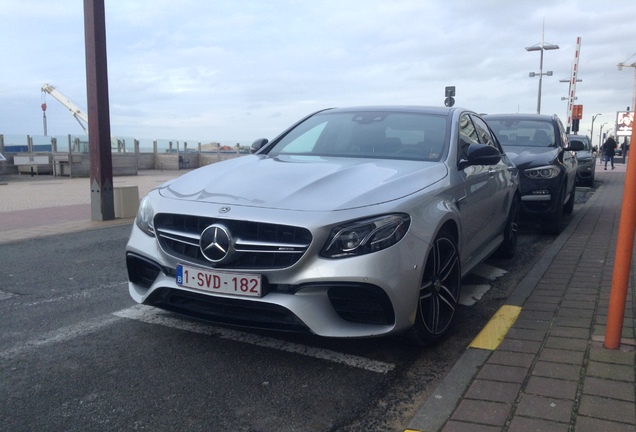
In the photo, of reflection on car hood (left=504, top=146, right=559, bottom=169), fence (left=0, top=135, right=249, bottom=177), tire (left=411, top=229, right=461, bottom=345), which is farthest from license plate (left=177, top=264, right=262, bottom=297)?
fence (left=0, top=135, right=249, bottom=177)

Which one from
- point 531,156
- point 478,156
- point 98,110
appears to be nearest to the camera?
point 478,156

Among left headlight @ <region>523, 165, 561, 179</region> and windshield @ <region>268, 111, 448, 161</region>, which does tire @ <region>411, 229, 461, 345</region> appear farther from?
left headlight @ <region>523, 165, 561, 179</region>

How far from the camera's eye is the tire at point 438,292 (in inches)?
140

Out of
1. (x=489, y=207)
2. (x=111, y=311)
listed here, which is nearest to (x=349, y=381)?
(x=111, y=311)

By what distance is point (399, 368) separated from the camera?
11.5ft

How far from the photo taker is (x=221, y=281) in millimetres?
3270

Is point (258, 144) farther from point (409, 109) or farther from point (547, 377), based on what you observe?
point (547, 377)

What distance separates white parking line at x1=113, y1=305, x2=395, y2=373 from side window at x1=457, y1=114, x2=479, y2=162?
1809mm

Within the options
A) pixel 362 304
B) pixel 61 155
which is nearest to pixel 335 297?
pixel 362 304

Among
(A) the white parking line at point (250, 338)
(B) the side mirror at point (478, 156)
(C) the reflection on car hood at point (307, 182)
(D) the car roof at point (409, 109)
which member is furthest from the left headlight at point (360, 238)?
(D) the car roof at point (409, 109)

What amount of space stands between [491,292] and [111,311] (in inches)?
122

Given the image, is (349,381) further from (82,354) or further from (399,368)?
(82,354)

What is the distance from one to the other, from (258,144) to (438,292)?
7.97ft

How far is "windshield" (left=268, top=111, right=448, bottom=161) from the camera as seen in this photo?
15.1 ft
